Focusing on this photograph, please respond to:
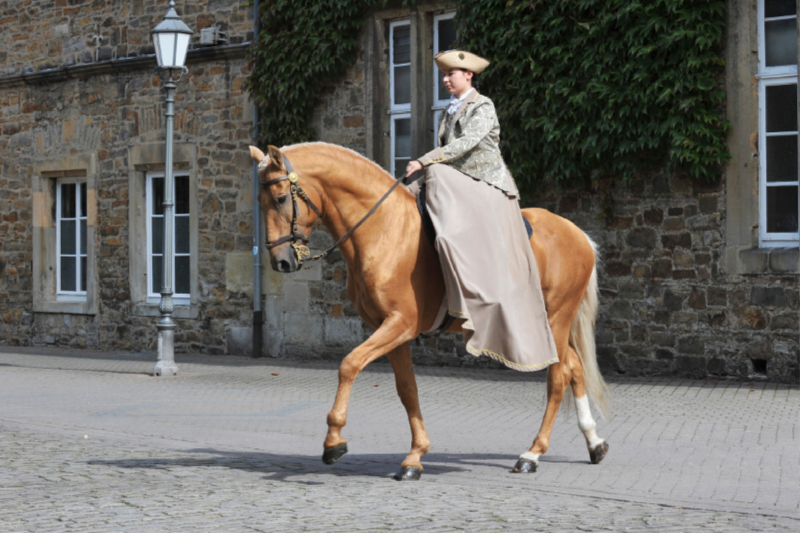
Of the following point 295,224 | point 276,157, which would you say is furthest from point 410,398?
point 276,157

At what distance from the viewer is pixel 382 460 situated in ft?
23.3

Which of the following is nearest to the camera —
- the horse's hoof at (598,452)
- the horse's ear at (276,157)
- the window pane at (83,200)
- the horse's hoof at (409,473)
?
the horse's ear at (276,157)

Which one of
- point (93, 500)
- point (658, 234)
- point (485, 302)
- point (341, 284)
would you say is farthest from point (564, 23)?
point (93, 500)

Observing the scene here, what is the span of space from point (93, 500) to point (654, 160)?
7853 millimetres

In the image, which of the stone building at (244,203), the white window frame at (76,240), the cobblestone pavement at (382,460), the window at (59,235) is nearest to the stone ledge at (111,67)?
the stone building at (244,203)

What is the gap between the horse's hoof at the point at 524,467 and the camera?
654cm

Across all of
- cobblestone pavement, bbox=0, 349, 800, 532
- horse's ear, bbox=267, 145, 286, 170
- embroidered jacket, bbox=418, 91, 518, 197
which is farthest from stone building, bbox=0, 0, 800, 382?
horse's ear, bbox=267, 145, 286, 170

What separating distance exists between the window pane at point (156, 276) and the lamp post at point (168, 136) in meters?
3.58

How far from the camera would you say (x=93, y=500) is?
567 centimetres

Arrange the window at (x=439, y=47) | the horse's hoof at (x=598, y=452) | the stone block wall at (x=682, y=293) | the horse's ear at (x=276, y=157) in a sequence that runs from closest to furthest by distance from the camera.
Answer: the horse's ear at (x=276, y=157), the horse's hoof at (x=598, y=452), the stone block wall at (x=682, y=293), the window at (x=439, y=47)

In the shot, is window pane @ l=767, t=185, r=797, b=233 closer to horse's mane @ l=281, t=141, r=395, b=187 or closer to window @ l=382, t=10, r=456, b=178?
window @ l=382, t=10, r=456, b=178

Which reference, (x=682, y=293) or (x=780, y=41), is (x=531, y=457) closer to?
(x=682, y=293)

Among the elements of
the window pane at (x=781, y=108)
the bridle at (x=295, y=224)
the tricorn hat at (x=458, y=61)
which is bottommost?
the bridle at (x=295, y=224)

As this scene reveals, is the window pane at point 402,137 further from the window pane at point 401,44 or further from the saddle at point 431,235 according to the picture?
the saddle at point 431,235
